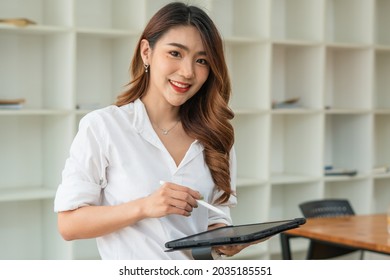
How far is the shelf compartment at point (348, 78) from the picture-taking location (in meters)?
5.71

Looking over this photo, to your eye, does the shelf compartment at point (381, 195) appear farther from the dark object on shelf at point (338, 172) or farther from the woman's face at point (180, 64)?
the woman's face at point (180, 64)

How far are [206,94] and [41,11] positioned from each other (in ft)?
9.05

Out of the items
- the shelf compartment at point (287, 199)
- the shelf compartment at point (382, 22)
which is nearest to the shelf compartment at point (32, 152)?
the shelf compartment at point (287, 199)

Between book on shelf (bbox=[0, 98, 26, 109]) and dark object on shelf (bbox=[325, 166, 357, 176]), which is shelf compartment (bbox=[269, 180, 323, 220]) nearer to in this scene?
dark object on shelf (bbox=[325, 166, 357, 176])

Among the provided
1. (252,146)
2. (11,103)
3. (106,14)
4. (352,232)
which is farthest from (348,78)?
(11,103)

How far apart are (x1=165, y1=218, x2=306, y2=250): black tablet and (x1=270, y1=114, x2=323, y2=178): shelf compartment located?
3658 millimetres

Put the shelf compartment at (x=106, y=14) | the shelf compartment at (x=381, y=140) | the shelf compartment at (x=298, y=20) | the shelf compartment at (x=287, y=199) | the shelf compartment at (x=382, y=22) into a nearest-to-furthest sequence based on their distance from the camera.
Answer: the shelf compartment at (x=106, y=14), the shelf compartment at (x=298, y=20), the shelf compartment at (x=287, y=199), the shelf compartment at (x=382, y=22), the shelf compartment at (x=381, y=140)

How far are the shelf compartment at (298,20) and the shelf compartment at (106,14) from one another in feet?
4.21

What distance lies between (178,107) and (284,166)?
3.71 m

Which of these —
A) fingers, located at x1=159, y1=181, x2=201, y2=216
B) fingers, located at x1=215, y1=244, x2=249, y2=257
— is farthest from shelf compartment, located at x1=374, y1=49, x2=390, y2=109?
fingers, located at x1=159, y1=181, x2=201, y2=216

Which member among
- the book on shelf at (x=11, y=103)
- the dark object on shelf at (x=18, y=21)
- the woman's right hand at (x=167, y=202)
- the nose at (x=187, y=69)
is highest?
the dark object on shelf at (x=18, y=21)

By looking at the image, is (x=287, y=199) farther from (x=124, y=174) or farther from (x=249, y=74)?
(x=124, y=174)

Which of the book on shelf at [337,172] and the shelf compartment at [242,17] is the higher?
the shelf compartment at [242,17]
